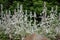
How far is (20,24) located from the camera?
19.7ft

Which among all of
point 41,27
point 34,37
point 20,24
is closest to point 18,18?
point 20,24

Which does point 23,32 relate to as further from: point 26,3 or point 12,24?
point 26,3

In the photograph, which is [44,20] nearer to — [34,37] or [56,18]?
[56,18]

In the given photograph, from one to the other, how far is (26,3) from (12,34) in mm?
1553

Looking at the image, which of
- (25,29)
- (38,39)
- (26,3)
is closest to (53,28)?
(25,29)

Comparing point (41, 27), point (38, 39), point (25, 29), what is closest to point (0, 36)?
point (25, 29)

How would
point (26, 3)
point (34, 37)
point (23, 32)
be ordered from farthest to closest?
point (26, 3), point (23, 32), point (34, 37)

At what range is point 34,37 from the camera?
5.01 metres

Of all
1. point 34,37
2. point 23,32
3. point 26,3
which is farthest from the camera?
point 26,3

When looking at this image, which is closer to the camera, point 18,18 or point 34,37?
point 34,37

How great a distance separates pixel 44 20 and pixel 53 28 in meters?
0.32

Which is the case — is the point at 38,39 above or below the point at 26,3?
below

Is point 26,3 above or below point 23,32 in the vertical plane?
above

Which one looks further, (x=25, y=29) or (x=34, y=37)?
(x=25, y=29)
